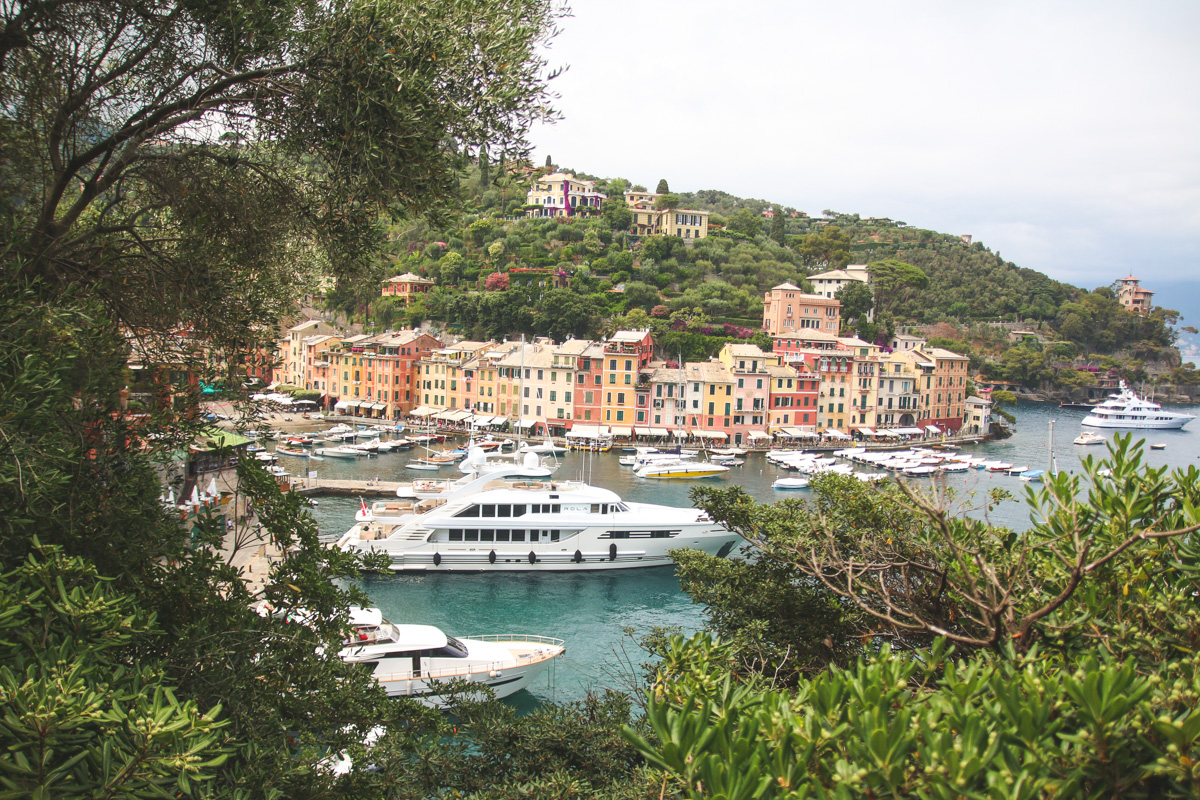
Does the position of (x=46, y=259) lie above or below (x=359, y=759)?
above

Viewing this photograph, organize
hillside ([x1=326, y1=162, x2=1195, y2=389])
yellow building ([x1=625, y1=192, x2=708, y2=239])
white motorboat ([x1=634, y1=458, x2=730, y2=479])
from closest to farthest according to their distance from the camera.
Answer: white motorboat ([x1=634, y1=458, x2=730, y2=479]) → hillside ([x1=326, y1=162, x2=1195, y2=389]) → yellow building ([x1=625, y1=192, x2=708, y2=239])

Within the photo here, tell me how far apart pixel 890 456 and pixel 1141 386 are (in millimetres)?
41255

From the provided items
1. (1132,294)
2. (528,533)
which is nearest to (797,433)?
(528,533)

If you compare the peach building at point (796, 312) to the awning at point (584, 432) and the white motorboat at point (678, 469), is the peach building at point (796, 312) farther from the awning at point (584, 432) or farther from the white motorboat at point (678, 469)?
the white motorboat at point (678, 469)

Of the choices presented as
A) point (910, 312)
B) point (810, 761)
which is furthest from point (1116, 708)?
point (910, 312)

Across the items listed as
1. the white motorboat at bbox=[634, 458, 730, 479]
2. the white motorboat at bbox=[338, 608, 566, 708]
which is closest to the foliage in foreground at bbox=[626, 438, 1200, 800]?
the white motorboat at bbox=[338, 608, 566, 708]

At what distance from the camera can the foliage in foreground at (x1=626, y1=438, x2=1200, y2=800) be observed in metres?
1.78

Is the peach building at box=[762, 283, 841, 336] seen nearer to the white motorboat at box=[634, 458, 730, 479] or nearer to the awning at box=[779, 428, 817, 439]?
the awning at box=[779, 428, 817, 439]

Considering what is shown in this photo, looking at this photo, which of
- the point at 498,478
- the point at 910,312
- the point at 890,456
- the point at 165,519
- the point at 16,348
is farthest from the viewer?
the point at 910,312

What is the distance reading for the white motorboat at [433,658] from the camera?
10.4m

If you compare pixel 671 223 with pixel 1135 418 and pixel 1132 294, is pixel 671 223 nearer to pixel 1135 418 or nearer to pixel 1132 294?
pixel 1135 418

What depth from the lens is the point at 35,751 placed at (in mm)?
1861

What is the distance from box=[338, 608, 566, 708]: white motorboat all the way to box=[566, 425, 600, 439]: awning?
2488 cm

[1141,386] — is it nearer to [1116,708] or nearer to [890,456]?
[890,456]
